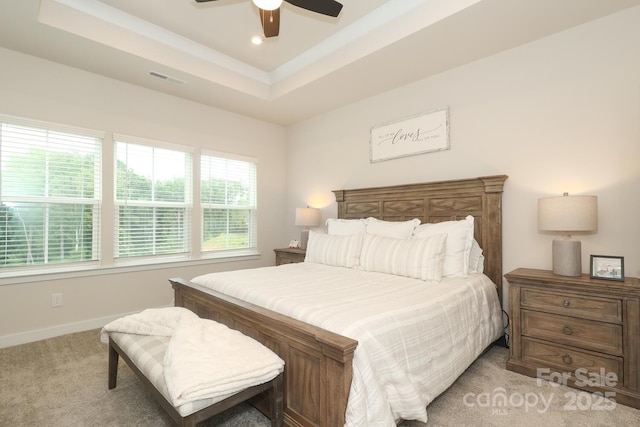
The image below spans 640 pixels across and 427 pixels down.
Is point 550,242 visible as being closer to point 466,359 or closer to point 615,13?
point 466,359

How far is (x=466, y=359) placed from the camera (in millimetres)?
2123

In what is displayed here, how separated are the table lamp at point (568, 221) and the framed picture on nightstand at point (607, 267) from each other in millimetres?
→ 95

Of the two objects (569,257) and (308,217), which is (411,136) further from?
(569,257)

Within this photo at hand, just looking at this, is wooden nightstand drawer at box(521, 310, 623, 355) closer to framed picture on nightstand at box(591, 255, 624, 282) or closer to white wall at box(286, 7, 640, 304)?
framed picture on nightstand at box(591, 255, 624, 282)

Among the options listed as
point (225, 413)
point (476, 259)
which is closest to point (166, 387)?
point (225, 413)

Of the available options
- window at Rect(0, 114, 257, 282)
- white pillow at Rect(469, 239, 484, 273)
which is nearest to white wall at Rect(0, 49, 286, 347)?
window at Rect(0, 114, 257, 282)

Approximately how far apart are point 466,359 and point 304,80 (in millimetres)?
3091

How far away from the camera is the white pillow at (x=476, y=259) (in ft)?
9.45

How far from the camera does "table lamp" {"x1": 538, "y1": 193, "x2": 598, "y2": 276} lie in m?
2.25

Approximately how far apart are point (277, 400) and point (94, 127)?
11.0 ft

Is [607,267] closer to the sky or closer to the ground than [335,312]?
closer to the sky

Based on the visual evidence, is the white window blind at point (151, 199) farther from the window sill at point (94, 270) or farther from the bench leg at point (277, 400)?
the bench leg at point (277, 400)

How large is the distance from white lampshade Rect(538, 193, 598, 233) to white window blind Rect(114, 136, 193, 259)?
3846mm

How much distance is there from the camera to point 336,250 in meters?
3.21
